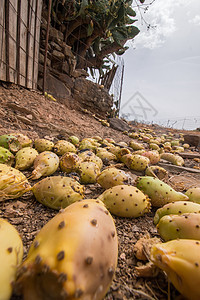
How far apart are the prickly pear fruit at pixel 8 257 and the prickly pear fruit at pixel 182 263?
21.4 inches

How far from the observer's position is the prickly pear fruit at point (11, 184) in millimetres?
1080

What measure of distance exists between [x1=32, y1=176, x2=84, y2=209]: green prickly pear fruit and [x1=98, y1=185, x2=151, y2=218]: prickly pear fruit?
228 mm

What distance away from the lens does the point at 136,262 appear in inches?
33.0

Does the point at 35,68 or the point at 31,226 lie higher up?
the point at 35,68

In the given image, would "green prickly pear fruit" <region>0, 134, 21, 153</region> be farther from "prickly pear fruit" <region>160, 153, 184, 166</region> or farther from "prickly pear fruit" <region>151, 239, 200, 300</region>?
"prickly pear fruit" <region>160, 153, 184, 166</region>

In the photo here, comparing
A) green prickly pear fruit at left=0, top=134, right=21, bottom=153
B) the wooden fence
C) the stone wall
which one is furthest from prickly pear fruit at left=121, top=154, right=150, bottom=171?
the stone wall

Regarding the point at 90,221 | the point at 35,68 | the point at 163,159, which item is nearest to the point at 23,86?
the point at 35,68

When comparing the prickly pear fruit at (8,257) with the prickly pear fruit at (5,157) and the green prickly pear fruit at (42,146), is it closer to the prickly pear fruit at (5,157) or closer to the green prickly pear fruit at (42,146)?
the prickly pear fruit at (5,157)

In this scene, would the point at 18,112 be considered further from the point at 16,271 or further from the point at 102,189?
the point at 16,271

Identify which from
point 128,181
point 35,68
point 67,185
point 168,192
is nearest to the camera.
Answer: point 67,185

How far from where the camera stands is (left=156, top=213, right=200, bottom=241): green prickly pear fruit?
32.1 inches

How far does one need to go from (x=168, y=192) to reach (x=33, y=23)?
219 inches

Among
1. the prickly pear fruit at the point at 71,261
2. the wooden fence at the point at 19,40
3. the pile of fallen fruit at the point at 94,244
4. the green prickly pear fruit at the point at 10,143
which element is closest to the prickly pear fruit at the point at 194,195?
the pile of fallen fruit at the point at 94,244

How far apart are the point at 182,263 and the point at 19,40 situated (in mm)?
5007
